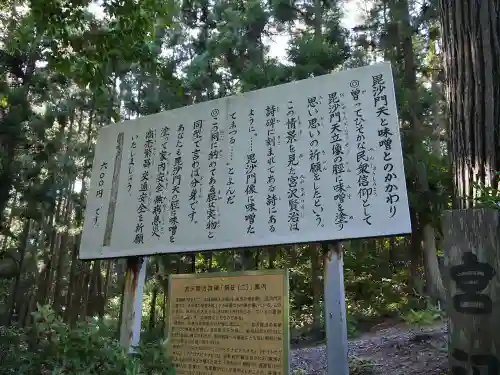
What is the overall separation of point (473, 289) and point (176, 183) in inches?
93.2

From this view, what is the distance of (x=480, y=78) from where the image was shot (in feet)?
8.94

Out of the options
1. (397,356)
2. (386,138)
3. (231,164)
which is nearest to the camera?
(386,138)

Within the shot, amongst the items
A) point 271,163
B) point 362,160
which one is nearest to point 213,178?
point 271,163

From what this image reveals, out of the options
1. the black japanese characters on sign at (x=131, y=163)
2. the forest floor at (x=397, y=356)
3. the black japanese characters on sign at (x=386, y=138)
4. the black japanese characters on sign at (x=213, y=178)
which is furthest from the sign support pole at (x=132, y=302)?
the black japanese characters on sign at (x=386, y=138)

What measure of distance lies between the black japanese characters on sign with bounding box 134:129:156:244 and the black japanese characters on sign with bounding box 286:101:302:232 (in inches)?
52.4

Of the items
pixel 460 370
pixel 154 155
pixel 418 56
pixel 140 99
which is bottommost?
pixel 460 370

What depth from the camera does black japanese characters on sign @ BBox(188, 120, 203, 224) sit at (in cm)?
343

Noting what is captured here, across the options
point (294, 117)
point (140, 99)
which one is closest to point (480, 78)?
point (294, 117)

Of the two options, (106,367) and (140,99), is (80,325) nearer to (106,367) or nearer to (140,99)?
(106,367)

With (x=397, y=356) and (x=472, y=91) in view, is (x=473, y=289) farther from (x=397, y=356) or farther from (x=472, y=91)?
(x=397, y=356)

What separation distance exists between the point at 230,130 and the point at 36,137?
286 inches

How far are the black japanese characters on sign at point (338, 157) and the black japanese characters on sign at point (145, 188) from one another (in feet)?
5.47

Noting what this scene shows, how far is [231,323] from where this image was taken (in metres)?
3.04

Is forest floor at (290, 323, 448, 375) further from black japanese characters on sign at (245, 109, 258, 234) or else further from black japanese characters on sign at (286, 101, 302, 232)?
black japanese characters on sign at (245, 109, 258, 234)
